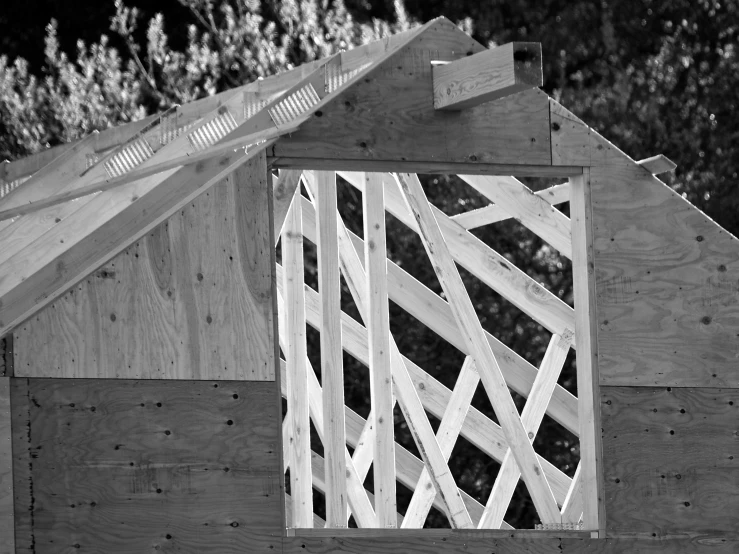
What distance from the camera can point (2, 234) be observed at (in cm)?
789

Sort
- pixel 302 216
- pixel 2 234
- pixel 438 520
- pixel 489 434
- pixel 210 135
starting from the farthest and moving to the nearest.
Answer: pixel 438 520 < pixel 489 434 < pixel 302 216 < pixel 2 234 < pixel 210 135

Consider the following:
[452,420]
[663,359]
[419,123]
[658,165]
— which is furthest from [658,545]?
[452,420]

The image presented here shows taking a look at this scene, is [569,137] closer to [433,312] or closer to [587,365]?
[587,365]

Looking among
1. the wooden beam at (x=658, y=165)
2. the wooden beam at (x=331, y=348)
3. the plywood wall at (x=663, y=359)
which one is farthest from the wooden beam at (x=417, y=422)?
the wooden beam at (x=658, y=165)

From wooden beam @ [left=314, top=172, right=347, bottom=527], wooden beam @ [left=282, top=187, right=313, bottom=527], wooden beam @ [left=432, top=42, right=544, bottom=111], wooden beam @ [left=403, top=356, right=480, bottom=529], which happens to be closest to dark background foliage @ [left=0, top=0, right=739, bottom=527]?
wooden beam @ [left=403, top=356, right=480, bottom=529]

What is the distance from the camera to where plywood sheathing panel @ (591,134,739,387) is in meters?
6.88

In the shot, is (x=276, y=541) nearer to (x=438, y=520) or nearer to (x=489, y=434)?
(x=489, y=434)

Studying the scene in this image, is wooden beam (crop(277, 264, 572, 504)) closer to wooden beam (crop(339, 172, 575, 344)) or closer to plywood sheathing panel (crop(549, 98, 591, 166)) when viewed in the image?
wooden beam (crop(339, 172, 575, 344))

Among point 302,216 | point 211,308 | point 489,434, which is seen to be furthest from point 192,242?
point 489,434

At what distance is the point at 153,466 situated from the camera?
6.25 m

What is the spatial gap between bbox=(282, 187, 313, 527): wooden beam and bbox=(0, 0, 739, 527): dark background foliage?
5.52m

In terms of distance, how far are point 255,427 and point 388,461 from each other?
1804mm

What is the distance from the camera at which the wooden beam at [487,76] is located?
606 centimetres

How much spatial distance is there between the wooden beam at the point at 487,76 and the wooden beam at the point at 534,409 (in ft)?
9.45
